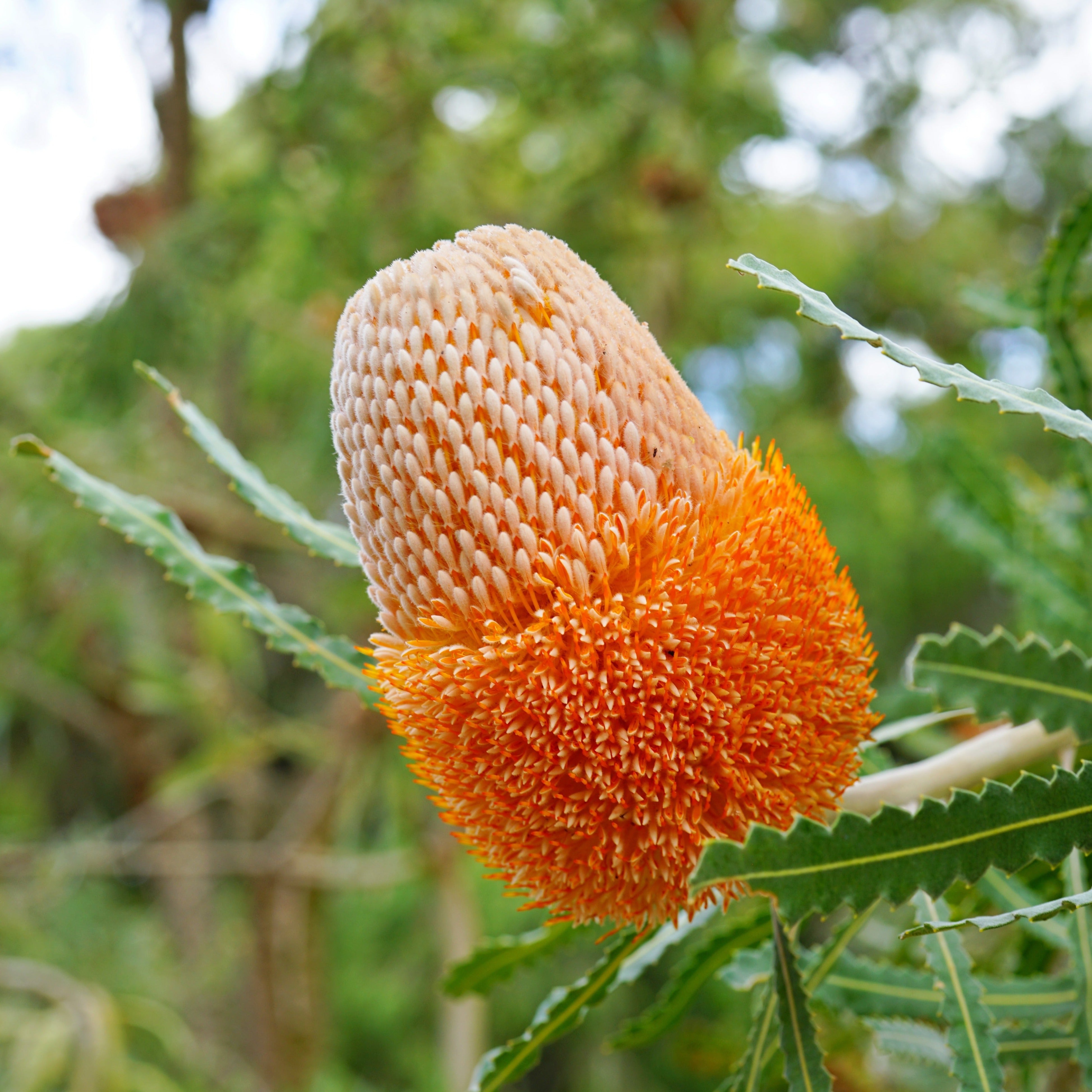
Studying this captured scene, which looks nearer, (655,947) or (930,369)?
(930,369)

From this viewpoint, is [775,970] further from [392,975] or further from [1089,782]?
[392,975]

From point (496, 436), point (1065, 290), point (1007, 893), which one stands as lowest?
point (1007, 893)

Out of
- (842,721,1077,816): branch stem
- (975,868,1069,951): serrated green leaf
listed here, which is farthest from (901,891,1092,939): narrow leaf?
(975,868,1069,951): serrated green leaf

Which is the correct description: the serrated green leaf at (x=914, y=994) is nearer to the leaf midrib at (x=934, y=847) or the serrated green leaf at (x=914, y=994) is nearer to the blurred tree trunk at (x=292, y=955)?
the leaf midrib at (x=934, y=847)

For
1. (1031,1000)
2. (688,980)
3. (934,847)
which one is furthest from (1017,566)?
(934,847)

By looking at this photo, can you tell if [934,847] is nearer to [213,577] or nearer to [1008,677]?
[1008,677]

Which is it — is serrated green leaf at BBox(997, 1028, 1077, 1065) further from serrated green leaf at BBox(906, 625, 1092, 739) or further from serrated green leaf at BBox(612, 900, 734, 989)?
serrated green leaf at BBox(906, 625, 1092, 739)

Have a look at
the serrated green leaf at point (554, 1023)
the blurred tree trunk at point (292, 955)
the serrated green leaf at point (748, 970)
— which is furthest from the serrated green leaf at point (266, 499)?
the blurred tree trunk at point (292, 955)
